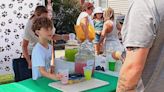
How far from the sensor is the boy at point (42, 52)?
2.68 m

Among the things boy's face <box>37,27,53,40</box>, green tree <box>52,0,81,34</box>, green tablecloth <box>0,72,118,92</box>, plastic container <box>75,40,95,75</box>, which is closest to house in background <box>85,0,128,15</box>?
green tree <box>52,0,81,34</box>

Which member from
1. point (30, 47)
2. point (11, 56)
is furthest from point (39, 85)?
point (11, 56)

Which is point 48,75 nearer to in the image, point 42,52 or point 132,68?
point 42,52

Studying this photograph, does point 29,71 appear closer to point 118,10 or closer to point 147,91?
point 147,91

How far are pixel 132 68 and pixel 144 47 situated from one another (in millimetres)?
114

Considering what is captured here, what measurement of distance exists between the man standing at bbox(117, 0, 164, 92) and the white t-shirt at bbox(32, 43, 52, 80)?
136cm

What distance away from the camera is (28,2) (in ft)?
17.5

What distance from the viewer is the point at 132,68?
53.6 inches

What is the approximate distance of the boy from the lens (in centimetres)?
268

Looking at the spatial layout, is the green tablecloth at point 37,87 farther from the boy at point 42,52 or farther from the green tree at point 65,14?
the green tree at point 65,14

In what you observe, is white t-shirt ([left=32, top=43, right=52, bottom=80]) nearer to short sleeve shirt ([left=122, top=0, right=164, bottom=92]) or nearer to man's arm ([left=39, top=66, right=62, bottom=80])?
man's arm ([left=39, top=66, right=62, bottom=80])

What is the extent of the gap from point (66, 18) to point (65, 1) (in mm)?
1569

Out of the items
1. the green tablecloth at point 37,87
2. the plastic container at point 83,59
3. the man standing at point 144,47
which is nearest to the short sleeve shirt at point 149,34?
the man standing at point 144,47

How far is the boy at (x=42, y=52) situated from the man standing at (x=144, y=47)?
1332mm
